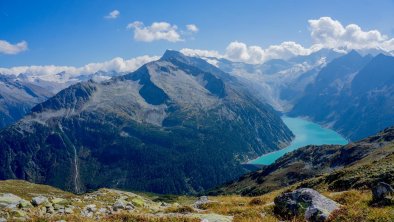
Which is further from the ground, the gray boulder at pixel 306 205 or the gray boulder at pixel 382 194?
the gray boulder at pixel 382 194

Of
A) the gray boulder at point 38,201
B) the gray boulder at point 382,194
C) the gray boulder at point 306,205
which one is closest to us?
the gray boulder at point 306,205

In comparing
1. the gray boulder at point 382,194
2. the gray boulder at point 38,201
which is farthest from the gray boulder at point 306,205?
the gray boulder at point 38,201

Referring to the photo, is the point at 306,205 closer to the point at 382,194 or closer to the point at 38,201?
the point at 382,194

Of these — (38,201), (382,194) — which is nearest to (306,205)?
(382,194)

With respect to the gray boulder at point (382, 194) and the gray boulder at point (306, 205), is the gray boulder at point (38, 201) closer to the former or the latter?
the gray boulder at point (306, 205)

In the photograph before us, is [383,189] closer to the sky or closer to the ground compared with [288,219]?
closer to the sky

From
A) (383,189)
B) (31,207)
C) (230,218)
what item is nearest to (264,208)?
(230,218)

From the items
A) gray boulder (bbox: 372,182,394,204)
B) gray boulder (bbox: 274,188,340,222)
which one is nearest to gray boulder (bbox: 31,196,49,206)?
gray boulder (bbox: 274,188,340,222)

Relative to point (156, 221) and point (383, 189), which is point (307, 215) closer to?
point (383, 189)
